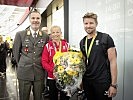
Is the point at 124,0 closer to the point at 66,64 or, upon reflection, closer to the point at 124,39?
the point at 124,39

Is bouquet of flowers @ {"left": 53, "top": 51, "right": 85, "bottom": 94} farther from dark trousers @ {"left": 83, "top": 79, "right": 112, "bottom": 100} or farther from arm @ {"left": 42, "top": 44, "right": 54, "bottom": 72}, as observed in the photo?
arm @ {"left": 42, "top": 44, "right": 54, "bottom": 72}

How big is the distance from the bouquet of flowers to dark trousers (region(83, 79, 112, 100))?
12.5 inches

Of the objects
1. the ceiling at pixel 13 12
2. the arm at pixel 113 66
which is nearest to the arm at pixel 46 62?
the arm at pixel 113 66

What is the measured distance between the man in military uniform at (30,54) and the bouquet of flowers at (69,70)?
0.65 meters

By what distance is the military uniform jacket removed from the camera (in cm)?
282

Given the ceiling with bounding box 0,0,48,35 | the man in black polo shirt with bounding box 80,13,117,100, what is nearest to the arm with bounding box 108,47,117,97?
the man in black polo shirt with bounding box 80,13,117,100

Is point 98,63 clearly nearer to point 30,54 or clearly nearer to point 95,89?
point 95,89

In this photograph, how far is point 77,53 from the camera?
7.46 ft

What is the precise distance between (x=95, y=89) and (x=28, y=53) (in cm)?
89

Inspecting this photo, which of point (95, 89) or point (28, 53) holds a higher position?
point (28, 53)

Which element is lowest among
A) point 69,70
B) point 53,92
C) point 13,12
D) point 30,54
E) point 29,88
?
point 53,92

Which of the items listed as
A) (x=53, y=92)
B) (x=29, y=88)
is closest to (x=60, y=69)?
(x=29, y=88)

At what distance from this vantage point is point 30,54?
111 inches

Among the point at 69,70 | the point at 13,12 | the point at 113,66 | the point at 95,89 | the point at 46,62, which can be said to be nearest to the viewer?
the point at 69,70
